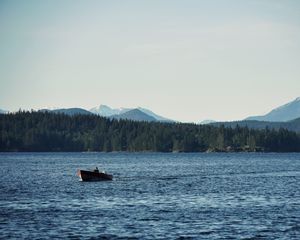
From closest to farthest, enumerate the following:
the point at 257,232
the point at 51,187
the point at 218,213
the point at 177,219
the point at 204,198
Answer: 1. the point at 257,232
2. the point at 177,219
3. the point at 218,213
4. the point at 204,198
5. the point at 51,187

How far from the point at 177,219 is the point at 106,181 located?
5637 centimetres

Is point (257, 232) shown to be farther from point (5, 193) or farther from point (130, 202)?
point (5, 193)

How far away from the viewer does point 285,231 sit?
2308 inches

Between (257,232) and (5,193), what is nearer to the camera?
(257,232)

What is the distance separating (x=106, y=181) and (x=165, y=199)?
3717 cm

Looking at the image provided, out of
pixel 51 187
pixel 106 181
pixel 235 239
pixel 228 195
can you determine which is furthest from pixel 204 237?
pixel 106 181

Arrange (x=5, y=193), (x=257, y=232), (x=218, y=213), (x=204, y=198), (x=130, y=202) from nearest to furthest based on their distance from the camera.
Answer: (x=257, y=232) < (x=218, y=213) < (x=130, y=202) < (x=204, y=198) < (x=5, y=193)

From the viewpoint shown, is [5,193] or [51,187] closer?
[5,193]

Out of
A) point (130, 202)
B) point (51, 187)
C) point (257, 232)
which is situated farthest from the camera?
point (51, 187)

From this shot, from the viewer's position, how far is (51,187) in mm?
104375

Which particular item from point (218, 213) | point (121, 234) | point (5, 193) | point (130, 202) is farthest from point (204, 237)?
point (5, 193)

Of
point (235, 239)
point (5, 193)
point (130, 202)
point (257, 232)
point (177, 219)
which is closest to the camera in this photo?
point (235, 239)

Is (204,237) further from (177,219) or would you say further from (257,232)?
(177,219)

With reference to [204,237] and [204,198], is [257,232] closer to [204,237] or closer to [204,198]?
[204,237]
